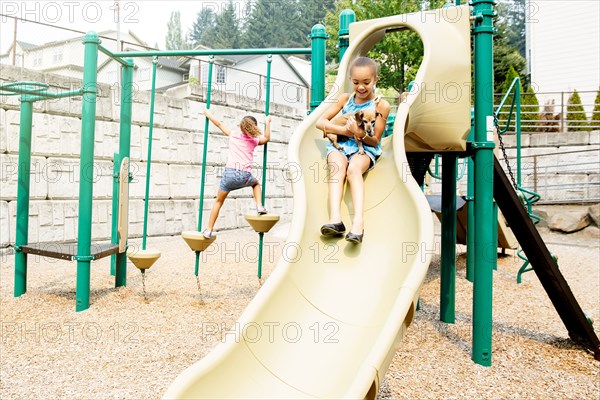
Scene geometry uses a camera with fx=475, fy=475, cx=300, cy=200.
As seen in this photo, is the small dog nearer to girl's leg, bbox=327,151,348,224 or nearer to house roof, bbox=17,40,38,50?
girl's leg, bbox=327,151,348,224

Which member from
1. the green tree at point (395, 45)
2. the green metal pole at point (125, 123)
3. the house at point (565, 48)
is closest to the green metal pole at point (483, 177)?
the green metal pole at point (125, 123)

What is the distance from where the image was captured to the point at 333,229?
2.73 m

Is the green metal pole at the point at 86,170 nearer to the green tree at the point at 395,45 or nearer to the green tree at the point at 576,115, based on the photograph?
the green tree at the point at 576,115

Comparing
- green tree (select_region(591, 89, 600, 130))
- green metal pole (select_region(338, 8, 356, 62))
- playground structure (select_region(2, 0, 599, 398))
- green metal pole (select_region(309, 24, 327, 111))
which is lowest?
playground structure (select_region(2, 0, 599, 398))

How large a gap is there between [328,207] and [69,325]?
2.31 meters

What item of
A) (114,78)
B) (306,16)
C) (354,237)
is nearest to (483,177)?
(354,237)

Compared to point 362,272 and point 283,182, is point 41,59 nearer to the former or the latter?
point 283,182

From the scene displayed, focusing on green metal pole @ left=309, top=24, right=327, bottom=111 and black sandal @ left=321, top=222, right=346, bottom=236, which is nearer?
black sandal @ left=321, top=222, right=346, bottom=236

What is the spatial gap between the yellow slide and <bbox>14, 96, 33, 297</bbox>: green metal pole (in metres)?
3.02

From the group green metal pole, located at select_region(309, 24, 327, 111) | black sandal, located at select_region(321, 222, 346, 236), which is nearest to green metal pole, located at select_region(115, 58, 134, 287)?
green metal pole, located at select_region(309, 24, 327, 111)

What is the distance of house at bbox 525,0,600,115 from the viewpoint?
16.5 m

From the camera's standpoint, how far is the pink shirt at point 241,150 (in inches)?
171

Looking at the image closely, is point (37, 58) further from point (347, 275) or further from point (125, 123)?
point (347, 275)

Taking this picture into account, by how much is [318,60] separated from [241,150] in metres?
1.08
